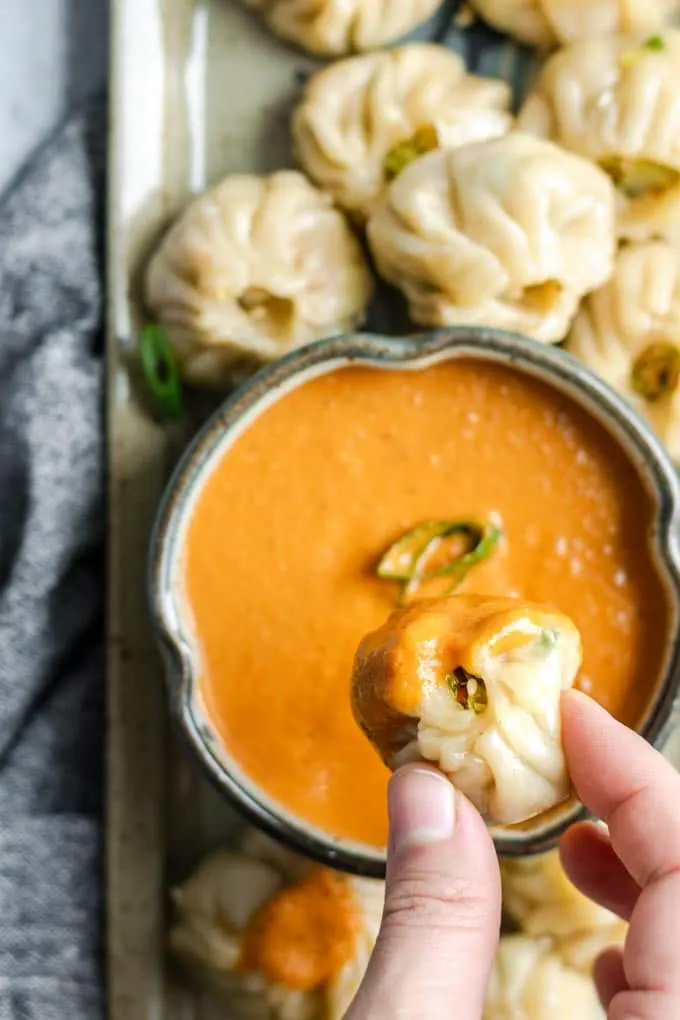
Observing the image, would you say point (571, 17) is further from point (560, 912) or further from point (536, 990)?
point (536, 990)

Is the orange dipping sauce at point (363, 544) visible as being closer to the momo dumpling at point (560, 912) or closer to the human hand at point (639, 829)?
the momo dumpling at point (560, 912)

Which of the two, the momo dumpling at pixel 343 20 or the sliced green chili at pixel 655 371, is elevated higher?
the momo dumpling at pixel 343 20

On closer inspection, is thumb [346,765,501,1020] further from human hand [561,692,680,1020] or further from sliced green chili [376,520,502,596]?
sliced green chili [376,520,502,596]

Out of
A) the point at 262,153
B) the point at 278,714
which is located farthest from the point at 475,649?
the point at 262,153

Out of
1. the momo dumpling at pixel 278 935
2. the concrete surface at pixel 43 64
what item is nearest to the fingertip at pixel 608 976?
the momo dumpling at pixel 278 935

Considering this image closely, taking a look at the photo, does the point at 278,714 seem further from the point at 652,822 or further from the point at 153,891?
the point at 652,822

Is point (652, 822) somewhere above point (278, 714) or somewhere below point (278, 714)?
above

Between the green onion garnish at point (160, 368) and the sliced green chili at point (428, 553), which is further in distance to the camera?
the green onion garnish at point (160, 368)
